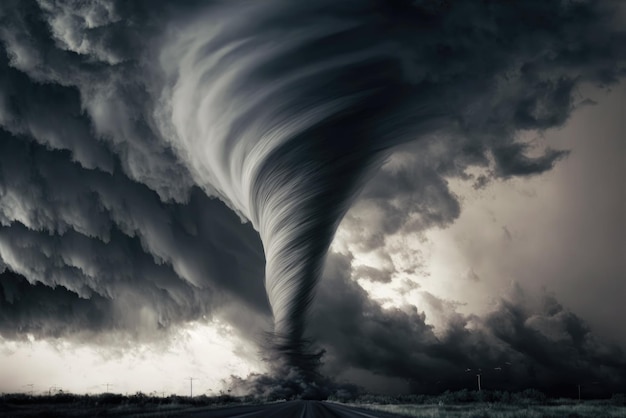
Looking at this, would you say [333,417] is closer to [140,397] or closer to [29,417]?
[29,417]

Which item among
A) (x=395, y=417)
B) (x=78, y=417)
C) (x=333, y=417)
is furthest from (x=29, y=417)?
(x=395, y=417)

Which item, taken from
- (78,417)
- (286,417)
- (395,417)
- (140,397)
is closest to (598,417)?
(395,417)

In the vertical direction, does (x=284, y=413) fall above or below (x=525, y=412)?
above

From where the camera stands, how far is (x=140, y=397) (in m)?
105

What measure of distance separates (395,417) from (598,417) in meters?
15.4

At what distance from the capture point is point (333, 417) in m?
44.8

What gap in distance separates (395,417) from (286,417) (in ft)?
30.5

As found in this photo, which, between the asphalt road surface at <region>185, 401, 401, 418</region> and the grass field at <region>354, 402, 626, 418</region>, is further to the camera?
the asphalt road surface at <region>185, 401, 401, 418</region>

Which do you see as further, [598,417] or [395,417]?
[395,417]

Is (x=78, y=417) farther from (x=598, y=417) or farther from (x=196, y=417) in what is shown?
(x=598, y=417)

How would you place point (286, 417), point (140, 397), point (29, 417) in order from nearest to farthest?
point (29, 417)
point (286, 417)
point (140, 397)

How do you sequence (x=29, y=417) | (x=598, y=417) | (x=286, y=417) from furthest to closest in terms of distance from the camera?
(x=286, y=417) < (x=598, y=417) < (x=29, y=417)

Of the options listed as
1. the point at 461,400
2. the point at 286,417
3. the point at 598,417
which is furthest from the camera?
the point at 461,400

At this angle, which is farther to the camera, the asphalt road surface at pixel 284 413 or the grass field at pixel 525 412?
the asphalt road surface at pixel 284 413
